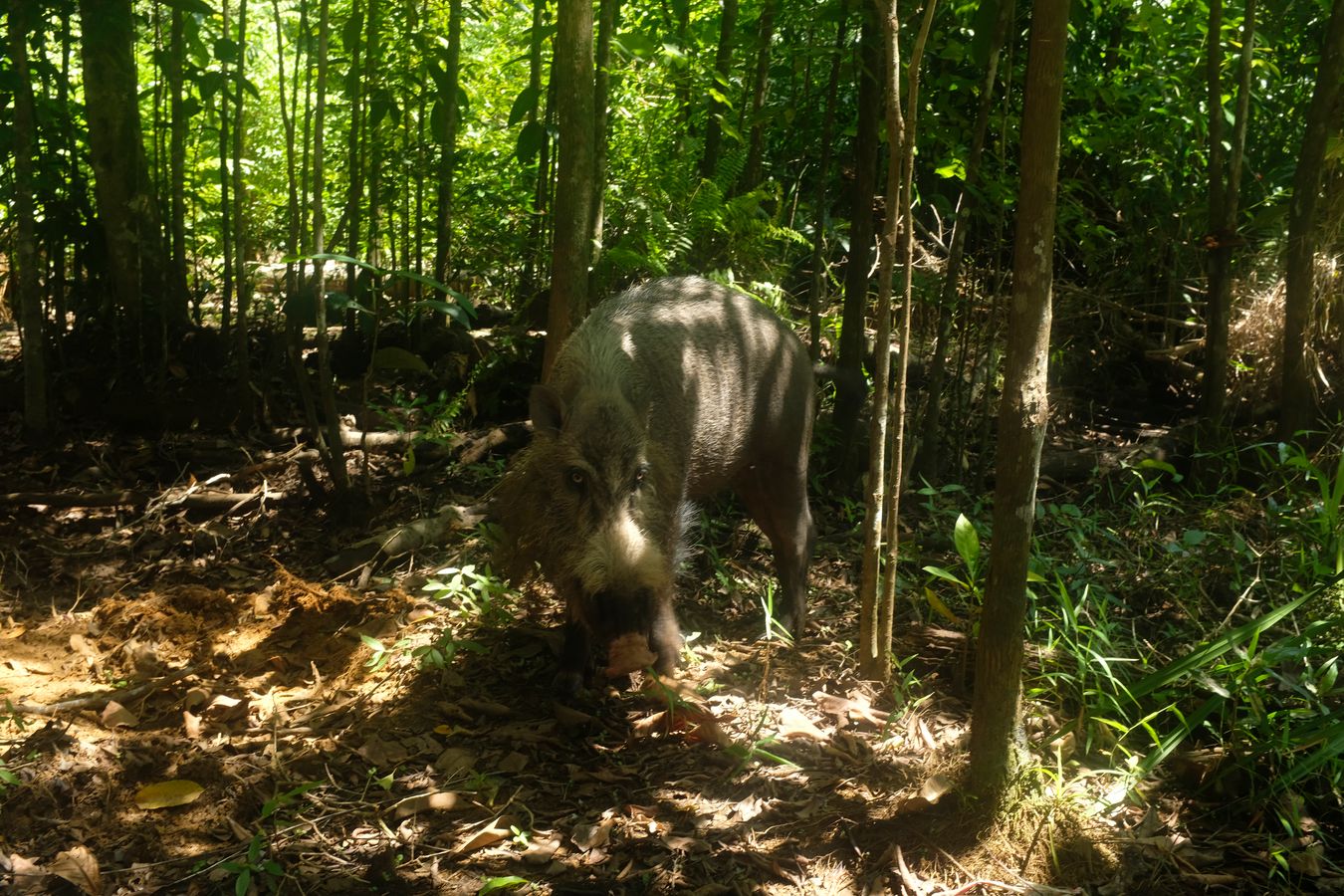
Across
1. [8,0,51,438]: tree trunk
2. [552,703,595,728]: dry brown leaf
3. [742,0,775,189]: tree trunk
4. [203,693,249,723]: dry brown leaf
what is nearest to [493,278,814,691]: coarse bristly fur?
[552,703,595,728]: dry brown leaf

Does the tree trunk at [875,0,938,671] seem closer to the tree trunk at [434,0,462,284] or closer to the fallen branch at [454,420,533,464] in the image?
the fallen branch at [454,420,533,464]

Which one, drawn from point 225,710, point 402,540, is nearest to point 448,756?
point 225,710

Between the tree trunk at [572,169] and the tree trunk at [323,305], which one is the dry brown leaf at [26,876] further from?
the tree trunk at [572,169]

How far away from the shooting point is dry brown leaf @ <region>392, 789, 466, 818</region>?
11.1ft

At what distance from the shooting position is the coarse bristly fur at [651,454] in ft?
13.3

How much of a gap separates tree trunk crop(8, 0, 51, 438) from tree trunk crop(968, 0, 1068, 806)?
495 centimetres

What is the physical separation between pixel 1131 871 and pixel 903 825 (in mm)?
648

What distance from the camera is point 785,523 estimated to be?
16.7ft

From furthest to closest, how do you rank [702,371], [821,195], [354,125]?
[354,125]
[821,195]
[702,371]

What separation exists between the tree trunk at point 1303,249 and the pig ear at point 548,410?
12.6 feet

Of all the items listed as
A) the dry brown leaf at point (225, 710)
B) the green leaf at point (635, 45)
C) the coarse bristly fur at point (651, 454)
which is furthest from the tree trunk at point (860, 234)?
the dry brown leaf at point (225, 710)

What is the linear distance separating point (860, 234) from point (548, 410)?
2.29 meters

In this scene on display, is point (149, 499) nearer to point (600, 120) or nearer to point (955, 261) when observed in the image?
point (600, 120)

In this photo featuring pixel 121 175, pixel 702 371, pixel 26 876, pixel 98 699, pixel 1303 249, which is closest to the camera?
pixel 26 876
